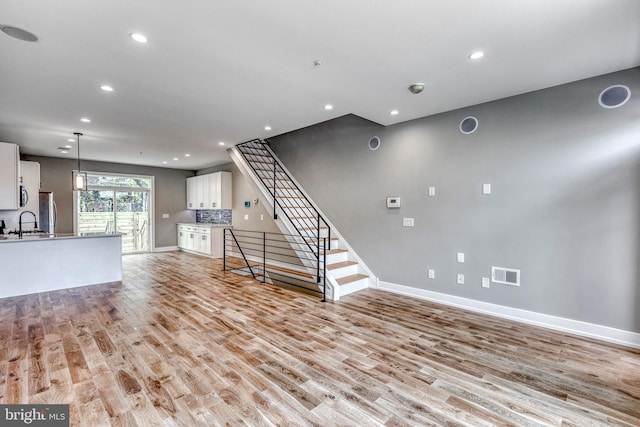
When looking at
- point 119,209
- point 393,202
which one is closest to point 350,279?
point 393,202

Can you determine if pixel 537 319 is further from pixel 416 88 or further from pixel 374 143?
pixel 374 143

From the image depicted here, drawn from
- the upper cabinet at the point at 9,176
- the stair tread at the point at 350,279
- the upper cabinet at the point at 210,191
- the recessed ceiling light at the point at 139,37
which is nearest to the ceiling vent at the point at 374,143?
the stair tread at the point at 350,279

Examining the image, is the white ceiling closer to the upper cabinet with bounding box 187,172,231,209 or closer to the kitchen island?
the kitchen island

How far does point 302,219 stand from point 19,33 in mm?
4524

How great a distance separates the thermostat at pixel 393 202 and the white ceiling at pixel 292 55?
1.24 metres

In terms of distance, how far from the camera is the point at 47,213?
6.63 meters

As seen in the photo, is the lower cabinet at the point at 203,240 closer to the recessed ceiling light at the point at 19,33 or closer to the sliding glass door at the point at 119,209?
the sliding glass door at the point at 119,209

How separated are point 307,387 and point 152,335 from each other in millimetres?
1907

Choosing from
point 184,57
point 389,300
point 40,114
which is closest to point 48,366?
point 184,57

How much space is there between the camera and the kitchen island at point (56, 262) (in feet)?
15.0

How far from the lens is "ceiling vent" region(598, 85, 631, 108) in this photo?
292cm

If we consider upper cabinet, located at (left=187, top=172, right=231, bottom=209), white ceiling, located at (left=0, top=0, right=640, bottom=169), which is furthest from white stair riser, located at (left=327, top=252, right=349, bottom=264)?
upper cabinet, located at (left=187, top=172, right=231, bottom=209)

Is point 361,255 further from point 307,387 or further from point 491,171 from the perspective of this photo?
point 307,387

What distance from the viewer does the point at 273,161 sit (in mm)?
7078
